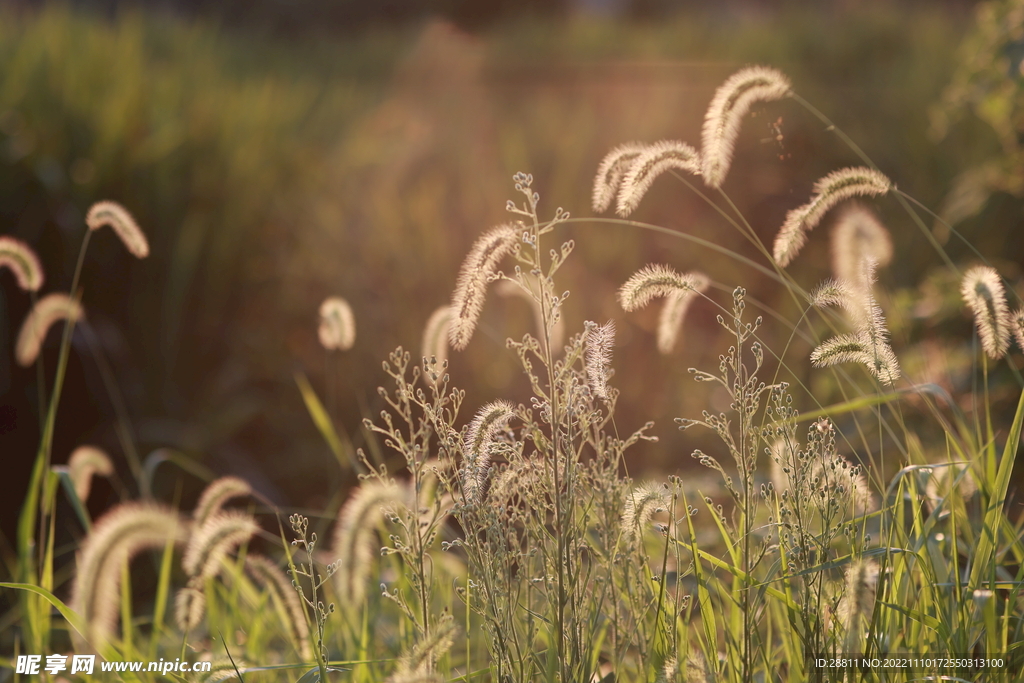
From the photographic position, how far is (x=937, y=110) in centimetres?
270

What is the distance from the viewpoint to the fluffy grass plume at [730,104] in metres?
1.39

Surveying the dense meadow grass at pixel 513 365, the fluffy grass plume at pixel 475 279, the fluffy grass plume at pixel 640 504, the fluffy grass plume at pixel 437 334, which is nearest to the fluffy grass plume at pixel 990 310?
the dense meadow grass at pixel 513 365

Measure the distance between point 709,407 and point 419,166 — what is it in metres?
2.26

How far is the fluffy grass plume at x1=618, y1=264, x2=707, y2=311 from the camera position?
115 centimetres

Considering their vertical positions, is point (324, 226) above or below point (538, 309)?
above

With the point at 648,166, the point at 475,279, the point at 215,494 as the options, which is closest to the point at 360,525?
the point at 215,494

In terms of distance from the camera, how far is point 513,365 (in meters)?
3.50

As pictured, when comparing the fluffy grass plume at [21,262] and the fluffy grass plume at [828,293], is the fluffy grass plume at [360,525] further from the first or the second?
the fluffy grass plume at [21,262]

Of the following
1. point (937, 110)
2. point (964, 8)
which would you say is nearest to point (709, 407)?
point (937, 110)

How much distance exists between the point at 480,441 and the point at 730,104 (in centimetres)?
76

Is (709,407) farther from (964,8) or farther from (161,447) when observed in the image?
(964,8)

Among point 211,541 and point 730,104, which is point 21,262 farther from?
point 730,104

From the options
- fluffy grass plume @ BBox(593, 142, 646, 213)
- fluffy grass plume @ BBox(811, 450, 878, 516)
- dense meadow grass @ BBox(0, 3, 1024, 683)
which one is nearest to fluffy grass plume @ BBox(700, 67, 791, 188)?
dense meadow grass @ BBox(0, 3, 1024, 683)

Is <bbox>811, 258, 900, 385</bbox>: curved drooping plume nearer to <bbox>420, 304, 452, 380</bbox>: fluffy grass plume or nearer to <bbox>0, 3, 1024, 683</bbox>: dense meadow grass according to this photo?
<bbox>0, 3, 1024, 683</bbox>: dense meadow grass
